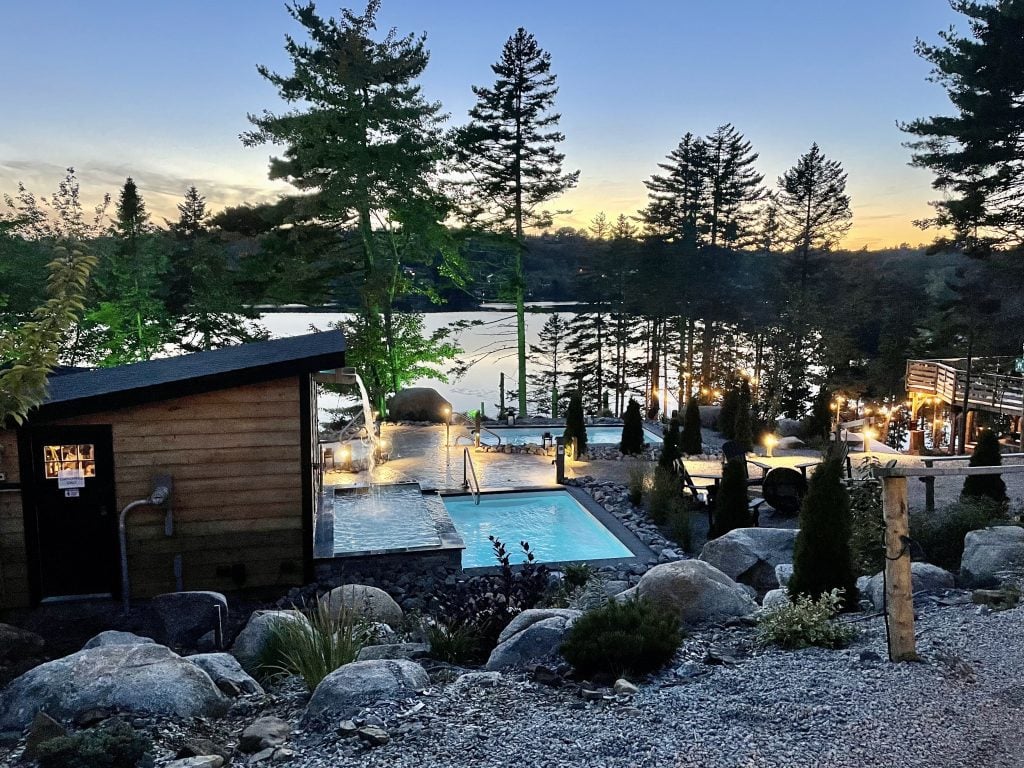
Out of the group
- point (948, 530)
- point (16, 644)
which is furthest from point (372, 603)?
point (948, 530)

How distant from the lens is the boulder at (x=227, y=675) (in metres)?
4.81

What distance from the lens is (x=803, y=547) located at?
5898mm

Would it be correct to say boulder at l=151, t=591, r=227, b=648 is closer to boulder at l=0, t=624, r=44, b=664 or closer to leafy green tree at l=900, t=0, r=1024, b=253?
boulder at l=0, t=624, r=44, b=664

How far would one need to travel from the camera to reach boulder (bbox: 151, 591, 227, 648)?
697 centimetres

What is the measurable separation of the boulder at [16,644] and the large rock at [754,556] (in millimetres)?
7137

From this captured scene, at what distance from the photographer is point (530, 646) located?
204 inches

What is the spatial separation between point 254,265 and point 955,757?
946 inches

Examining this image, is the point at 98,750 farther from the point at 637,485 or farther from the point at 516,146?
the point at 516,146

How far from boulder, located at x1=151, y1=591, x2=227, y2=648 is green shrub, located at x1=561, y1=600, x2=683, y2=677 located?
4083 millimetres

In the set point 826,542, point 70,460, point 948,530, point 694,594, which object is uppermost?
point 70,460

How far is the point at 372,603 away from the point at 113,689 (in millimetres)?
3034

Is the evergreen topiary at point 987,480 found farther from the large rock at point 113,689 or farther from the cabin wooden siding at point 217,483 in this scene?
the large rock at point 113,689

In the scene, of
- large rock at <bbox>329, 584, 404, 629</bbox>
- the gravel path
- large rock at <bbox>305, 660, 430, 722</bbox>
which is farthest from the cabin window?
the gravel path

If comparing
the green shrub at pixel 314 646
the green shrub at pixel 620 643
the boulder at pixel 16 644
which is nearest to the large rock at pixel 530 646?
the green shrub at pixel 620 643
